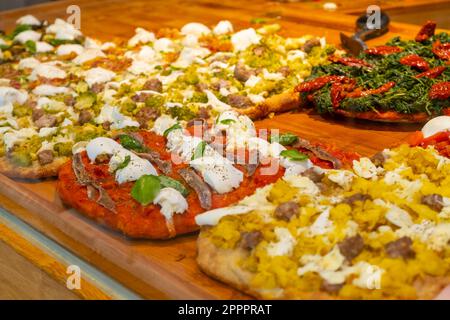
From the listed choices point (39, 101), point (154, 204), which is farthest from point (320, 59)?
point (154, 204)

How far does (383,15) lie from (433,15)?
1.50m

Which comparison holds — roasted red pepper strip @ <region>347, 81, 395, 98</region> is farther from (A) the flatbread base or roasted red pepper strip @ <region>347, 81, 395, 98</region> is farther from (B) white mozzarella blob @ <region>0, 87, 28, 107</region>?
(B) white mozzarella blob @ <region>0, 87, 28, 107</region>

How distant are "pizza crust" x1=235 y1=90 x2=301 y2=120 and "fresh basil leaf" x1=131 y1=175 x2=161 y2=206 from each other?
129 centimetres

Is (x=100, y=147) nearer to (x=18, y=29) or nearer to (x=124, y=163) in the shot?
(x=124, y=163)

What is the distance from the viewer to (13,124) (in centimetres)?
383

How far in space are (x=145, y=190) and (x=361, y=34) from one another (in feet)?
10.1

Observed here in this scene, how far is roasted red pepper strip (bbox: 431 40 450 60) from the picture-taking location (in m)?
4.32

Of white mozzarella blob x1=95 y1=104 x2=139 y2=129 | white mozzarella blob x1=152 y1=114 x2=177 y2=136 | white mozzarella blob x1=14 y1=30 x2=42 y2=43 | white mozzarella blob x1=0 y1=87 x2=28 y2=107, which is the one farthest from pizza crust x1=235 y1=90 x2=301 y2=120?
white mozzarella blob x1=14 y1=30 x2=42 y2=43

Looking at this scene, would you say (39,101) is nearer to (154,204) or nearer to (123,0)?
(154,204)

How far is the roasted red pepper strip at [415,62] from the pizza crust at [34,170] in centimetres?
204

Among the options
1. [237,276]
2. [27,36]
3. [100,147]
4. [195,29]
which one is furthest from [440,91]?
[27,36]

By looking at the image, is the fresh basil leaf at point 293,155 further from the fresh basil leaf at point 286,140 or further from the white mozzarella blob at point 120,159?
the white mozzarella blob at point 120,159

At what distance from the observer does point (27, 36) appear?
5.54 meters

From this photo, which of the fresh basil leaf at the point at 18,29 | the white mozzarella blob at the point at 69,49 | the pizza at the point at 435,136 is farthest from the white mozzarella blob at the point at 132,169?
the fresh basil leaf at the point at 18,29
